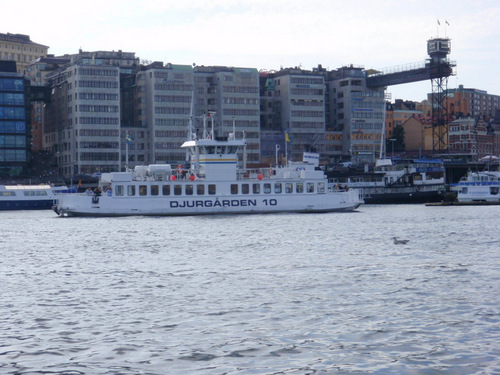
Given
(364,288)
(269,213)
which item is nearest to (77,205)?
(269,213)

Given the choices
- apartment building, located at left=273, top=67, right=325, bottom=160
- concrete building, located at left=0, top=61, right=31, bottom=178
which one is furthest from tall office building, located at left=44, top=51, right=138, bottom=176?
apartment building, located at left=273, top=67, right=325, bottom=160

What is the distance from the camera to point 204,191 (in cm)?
8662

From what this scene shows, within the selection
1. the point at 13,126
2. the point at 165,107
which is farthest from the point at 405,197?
the point at 13,126

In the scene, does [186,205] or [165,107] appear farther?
[165,107]

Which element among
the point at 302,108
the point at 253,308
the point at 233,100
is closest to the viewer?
the point at 253,308

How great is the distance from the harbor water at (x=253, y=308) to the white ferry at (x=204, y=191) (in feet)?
116

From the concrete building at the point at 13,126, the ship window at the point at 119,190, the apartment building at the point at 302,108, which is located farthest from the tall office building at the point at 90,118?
the ship window at the point at 119,190

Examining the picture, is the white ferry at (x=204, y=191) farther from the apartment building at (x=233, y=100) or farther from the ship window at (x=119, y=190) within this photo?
the apartment building at (x=233, y=100)

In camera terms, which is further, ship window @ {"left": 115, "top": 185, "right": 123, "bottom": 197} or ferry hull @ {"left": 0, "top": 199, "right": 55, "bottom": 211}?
ferry hull @ {"left": 0, "top": 199, "right": 55, "bottom": 211}

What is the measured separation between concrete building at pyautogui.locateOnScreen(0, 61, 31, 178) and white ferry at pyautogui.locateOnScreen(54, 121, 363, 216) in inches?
3119

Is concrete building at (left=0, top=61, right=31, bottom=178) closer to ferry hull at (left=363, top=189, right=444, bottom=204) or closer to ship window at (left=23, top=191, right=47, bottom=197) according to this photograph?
ship window at (left=23, top=191, right=47, bottom=197)

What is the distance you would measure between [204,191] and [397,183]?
52.9 metres

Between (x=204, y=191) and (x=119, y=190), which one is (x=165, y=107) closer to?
(x=204, y=191)

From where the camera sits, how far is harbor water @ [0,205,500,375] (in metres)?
18.7
